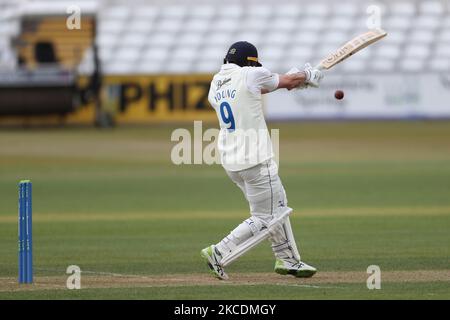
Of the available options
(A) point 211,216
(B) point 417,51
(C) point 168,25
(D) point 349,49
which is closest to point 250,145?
(D) point 349,49

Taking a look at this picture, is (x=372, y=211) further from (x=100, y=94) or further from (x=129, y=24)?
(x=129, y=24)

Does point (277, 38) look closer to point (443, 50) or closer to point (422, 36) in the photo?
point (422, 36)

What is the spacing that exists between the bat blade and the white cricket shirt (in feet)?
2.41

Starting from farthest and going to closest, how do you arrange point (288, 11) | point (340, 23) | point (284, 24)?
point (288, 11) → point (284, 24) → point (340, 23)

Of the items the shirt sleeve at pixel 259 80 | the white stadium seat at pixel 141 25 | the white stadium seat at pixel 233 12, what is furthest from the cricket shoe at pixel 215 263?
the white stadium seat at pixel 141 25

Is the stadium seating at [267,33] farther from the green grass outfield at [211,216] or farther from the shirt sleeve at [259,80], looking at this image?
the shirt sleeve at [259,80]

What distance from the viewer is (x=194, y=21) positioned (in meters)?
47.1

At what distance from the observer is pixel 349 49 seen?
11578 millimetres

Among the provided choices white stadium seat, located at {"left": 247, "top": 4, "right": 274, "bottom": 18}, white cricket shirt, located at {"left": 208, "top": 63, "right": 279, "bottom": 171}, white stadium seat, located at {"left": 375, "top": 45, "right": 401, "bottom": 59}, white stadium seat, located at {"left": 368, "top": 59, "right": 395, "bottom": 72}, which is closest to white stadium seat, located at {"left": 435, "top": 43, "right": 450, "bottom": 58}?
white stadium seat, located at {"left": 375, "top": 45, "right": 401, "bottom": 59}

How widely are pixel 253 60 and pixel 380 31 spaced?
1456mm

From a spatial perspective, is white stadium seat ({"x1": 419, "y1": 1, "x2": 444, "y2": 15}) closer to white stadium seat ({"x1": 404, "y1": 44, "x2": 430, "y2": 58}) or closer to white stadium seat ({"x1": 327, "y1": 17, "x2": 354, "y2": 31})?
white stadium seat ({"x1": 404, "y1": 44, "x2": 430, "y2": 58})

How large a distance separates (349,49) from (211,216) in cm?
669

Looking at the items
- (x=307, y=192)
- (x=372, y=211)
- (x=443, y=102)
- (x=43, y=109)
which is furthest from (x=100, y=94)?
(x=372, y=211)

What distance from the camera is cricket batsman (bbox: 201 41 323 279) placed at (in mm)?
11000
